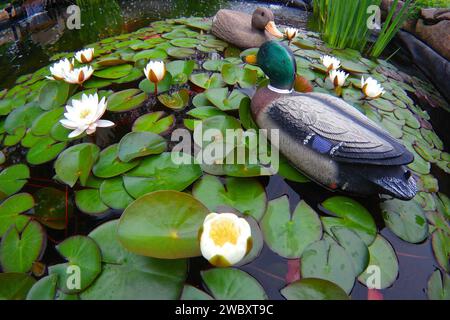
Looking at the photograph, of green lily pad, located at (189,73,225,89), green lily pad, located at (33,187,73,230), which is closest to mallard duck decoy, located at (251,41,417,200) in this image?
green lily pad, located at (189,73,225,89)

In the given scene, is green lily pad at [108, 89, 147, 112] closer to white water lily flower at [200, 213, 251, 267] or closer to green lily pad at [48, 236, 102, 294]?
green lily pad at [48, 236, 102, 294]

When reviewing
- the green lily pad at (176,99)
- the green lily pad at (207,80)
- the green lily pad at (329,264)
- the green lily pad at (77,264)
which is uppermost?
the green lily pad at (207,80)

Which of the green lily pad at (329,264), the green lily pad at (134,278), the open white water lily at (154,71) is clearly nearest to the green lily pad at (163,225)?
the green lily pad at (134,278)

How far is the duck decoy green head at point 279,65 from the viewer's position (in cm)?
110

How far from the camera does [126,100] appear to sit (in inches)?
55.9

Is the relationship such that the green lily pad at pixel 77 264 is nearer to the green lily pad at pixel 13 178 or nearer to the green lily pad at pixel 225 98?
the green lily pad at pixel 13 178

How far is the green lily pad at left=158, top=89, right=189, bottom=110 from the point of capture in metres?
1.40

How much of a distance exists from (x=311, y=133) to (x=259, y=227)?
0.38 m

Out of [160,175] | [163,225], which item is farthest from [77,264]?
[160,175]

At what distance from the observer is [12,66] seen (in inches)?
82.3

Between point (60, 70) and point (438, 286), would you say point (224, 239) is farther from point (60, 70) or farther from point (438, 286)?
point (60, 70)

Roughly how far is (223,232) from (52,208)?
683 millimetres

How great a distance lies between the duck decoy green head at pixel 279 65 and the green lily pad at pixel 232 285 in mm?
755

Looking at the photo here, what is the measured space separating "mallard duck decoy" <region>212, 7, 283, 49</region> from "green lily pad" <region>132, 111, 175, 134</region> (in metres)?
1.10
